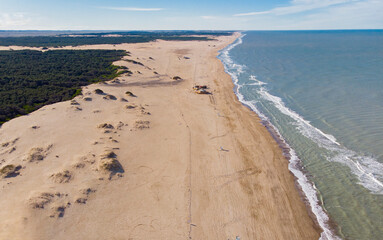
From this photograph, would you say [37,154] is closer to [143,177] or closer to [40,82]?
[143,177]

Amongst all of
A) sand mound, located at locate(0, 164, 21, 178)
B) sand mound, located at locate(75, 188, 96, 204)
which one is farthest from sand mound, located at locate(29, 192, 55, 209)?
sand mound, located at locate(0, 164, 21, 178)

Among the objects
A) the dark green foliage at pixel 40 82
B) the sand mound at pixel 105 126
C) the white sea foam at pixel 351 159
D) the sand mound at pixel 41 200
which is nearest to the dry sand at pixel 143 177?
the sand mound at pixel 41 200

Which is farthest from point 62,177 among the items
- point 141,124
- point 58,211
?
point 141,124

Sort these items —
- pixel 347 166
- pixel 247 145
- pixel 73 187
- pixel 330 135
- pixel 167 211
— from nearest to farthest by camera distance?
pixel 167 211
pixel 73 187
pixel 347 166
pixel 247 145
pixel 330 135

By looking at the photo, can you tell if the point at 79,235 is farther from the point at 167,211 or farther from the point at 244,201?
the point at 244,201

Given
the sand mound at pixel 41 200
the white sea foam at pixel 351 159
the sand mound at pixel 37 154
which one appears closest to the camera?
Answer: the sand mound at pixel 41 200

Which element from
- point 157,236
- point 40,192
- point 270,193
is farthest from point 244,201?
point 40,192

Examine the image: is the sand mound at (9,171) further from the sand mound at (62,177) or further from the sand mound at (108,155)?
the sand mound at (108,155)
